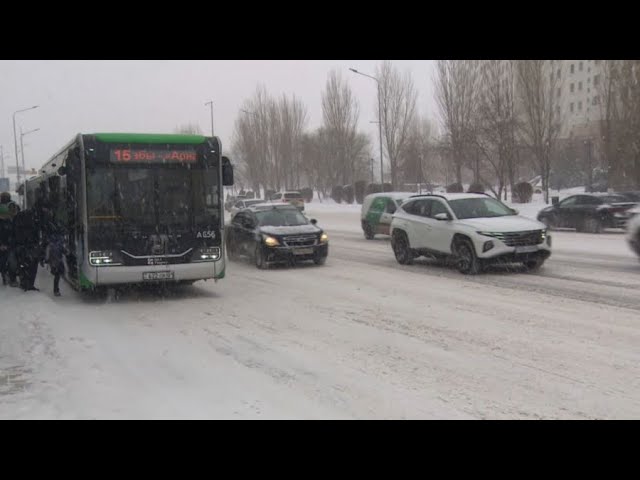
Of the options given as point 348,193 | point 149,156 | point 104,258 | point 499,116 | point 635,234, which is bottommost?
point 635,234

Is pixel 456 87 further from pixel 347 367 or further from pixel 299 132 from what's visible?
pixel 347 367

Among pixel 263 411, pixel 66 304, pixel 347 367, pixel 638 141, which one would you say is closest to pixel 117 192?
pixel 66 304

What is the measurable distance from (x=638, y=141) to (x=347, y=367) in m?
35.2

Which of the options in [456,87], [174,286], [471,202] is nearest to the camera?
[174,286]

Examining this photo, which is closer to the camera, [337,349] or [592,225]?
[337,349]

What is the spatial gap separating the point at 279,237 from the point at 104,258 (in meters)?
5.37

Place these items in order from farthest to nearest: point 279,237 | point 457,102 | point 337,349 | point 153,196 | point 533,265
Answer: point 457,102 → point 279,237 → point 533,265 → point 153,196 → point 337,349

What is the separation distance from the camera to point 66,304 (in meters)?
11.9

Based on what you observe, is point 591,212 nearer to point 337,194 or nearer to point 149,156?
point 149,156

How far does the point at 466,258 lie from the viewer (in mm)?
13906

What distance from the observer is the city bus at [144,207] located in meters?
11.4

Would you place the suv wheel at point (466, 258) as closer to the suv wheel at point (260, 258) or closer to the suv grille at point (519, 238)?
the suv grille at point (519, 238)

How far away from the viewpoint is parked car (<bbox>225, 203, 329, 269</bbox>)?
16016 millimetres

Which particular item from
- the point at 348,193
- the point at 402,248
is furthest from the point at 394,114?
the point at 402,248
